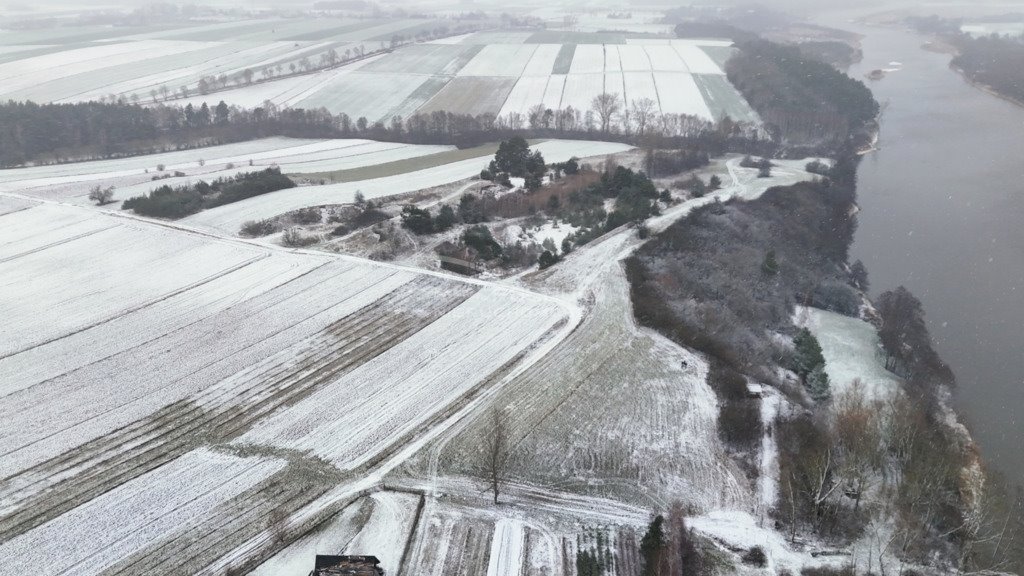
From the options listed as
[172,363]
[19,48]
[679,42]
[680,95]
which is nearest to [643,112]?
[680,95]

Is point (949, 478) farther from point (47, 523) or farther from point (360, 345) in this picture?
point (47, 523)

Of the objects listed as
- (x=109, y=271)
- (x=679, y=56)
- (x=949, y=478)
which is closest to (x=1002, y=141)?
(x=679, y=56)

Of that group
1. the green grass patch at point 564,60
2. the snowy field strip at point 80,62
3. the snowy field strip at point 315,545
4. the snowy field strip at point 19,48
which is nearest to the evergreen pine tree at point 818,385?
the snowy field strip at point 315,545

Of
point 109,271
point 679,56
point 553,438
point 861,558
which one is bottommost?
point 861,558

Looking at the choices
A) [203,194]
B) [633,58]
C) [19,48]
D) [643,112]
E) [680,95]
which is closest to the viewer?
[203,194]

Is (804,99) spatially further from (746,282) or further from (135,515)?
(135,515)

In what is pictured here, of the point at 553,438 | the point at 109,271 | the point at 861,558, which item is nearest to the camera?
the point at 861,558
